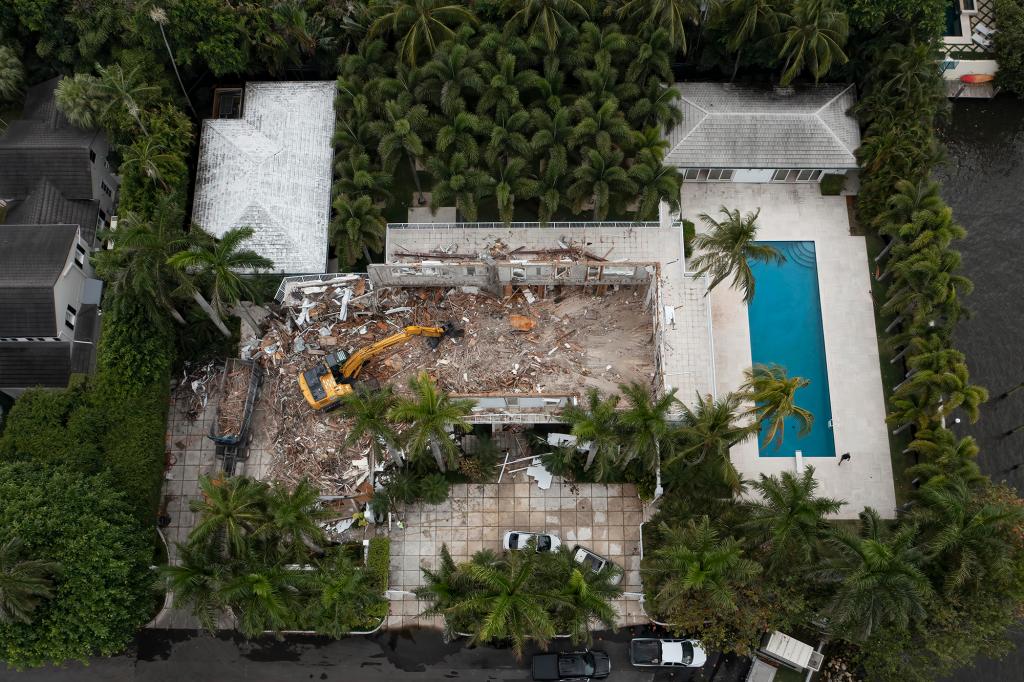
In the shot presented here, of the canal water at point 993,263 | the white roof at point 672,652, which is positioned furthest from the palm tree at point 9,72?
the canal water at point 993,263

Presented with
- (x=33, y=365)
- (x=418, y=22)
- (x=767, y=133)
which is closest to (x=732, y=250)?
(x=767, y=133)

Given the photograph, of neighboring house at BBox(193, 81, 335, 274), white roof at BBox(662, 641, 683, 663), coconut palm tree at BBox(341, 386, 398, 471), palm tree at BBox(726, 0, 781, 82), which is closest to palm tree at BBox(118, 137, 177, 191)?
neighboring house at BBox(193, 81, 335, 274)

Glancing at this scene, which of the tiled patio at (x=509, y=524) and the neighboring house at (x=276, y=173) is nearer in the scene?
the tiled patio at (x=509, y=524)

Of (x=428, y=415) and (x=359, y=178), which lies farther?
(x=359, y=178)

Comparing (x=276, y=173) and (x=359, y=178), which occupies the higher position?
(x=276, y=173)

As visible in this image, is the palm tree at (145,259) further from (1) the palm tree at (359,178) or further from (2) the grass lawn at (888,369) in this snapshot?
(2) the grass lawn at (888,369)

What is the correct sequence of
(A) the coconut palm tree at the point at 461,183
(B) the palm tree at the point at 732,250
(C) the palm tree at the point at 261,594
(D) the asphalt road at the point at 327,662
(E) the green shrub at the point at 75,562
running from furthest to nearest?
(A) the coconut palm tree at the point at 461,183, (D) the asphalt road at the point at 327,662, (B) the palm tree at the point at 732,250, (E) the green shrub at the point at 75,562, (C) the palm tree at the point at 261,594

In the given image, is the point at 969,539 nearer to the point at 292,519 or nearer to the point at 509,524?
the point at 509,524

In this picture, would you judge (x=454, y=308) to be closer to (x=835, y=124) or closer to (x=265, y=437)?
(x=265, y=437)
